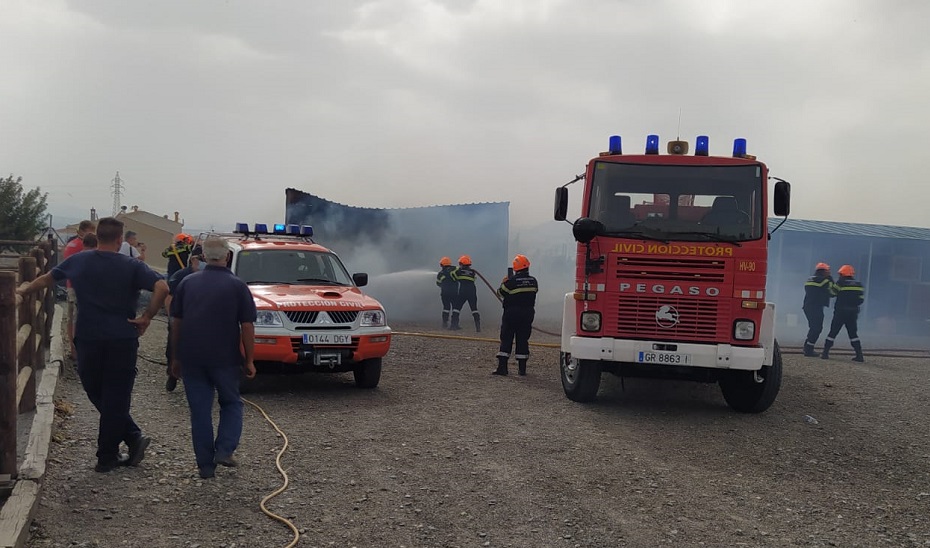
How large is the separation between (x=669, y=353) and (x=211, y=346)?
4776mm

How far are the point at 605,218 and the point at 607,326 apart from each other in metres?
1.18

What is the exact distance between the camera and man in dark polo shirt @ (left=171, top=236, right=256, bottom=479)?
5.57m

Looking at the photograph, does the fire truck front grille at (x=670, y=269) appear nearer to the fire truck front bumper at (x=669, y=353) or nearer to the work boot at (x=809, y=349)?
the fire truck front bumper at (x=669, y=353)

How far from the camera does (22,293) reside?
5.14 m

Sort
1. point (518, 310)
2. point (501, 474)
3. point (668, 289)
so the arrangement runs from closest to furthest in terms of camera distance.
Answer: point (501, 474), point (668, 289), point (518, 310)

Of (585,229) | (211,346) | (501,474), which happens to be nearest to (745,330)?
(585,229)

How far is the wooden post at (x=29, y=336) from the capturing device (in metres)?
6.40

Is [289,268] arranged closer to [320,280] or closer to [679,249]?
[320,280]

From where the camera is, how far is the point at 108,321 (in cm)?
536

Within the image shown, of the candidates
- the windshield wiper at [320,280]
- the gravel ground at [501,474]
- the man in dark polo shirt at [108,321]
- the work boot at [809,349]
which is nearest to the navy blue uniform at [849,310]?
the work boot at [809,349]

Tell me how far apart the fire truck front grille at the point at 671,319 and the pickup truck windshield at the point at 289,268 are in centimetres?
374

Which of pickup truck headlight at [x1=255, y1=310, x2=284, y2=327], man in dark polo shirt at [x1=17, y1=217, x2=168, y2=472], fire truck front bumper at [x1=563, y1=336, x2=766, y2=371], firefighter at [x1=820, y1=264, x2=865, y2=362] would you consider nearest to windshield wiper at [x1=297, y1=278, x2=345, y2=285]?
pickup truck headlight at [x1=255, y1=310, x2=284, y2=327]

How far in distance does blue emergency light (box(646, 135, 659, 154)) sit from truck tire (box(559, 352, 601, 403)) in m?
2.47

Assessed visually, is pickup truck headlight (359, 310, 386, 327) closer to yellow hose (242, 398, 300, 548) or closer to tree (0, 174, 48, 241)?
yellow hose (242, 398, 300, 548)
